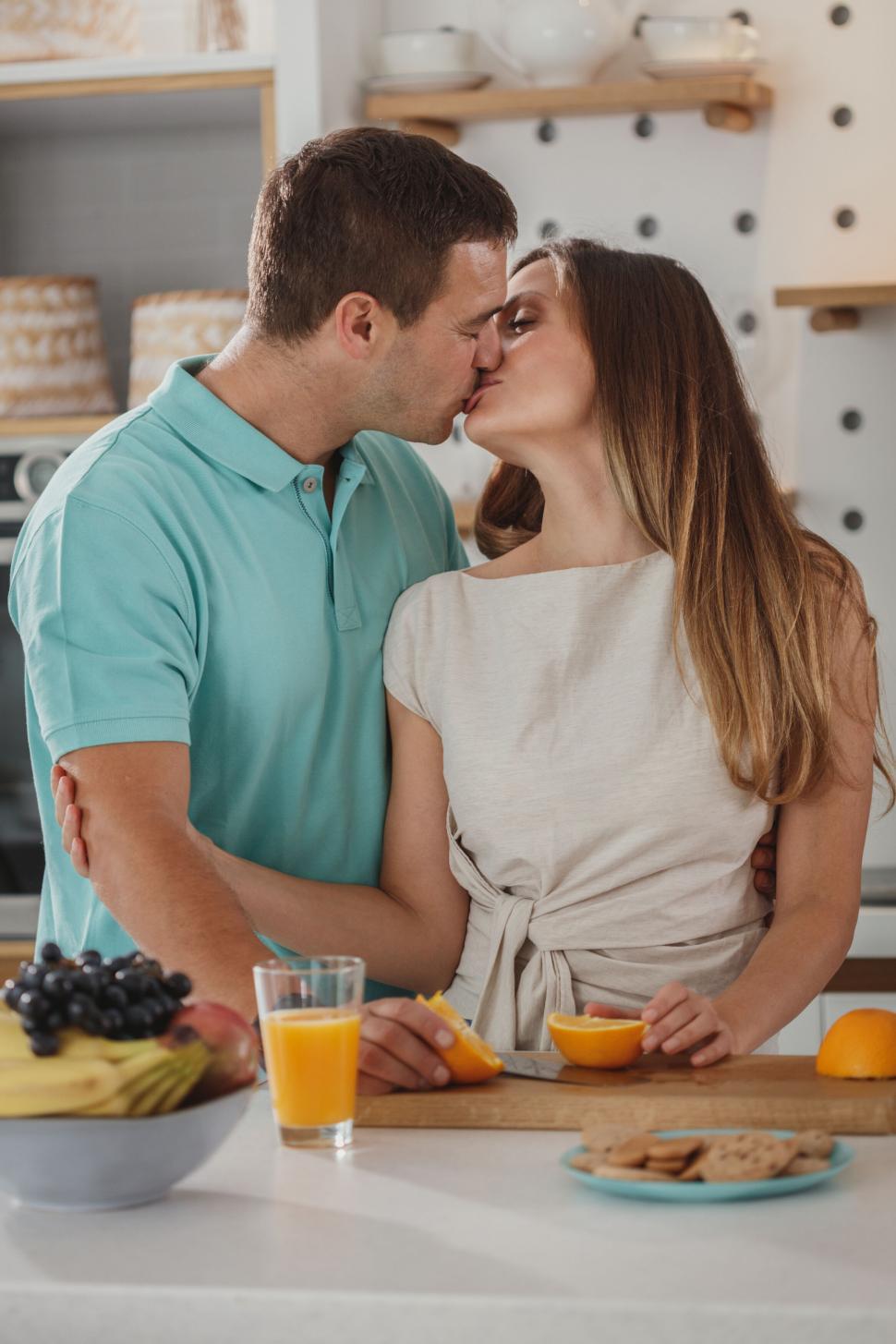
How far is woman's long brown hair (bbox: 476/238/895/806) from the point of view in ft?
5.59

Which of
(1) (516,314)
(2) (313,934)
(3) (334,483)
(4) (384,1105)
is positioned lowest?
(2) (313,934)

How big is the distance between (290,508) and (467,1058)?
31.7 inches

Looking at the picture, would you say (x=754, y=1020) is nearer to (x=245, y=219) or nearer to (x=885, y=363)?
(x=885, y=363)

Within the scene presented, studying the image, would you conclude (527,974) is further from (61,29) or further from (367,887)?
(61,29)

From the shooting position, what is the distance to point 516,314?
1.88 meters

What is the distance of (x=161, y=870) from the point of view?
4.94ft

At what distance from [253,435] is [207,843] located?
453 millimetres

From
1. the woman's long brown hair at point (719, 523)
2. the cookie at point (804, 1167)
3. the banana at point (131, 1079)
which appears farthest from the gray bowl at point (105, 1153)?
the woman's long brown hair at point (719, 523)

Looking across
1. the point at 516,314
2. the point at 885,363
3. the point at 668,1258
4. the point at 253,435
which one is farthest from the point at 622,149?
the point at 668,1258

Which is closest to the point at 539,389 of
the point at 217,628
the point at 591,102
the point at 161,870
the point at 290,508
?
the point at 290,508

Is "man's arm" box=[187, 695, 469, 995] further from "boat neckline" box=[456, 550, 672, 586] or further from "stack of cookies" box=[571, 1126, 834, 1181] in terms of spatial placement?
"stack of cookies" box=[571, 1126, 834, 1181]

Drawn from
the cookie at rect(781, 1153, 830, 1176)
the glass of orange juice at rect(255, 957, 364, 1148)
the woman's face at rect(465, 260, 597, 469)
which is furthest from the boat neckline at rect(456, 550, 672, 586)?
the cookie at rect(781, 1153, 830, 1176)

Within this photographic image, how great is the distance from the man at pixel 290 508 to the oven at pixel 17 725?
2.81 ft

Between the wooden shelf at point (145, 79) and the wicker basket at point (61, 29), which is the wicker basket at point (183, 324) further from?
the wicker basket at point (61, 29)
